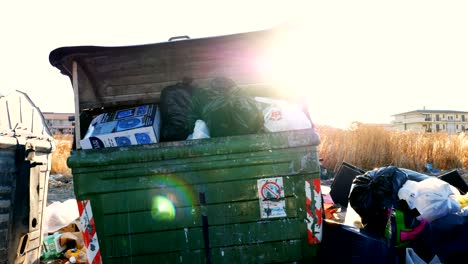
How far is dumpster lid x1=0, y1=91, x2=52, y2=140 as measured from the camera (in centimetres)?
317

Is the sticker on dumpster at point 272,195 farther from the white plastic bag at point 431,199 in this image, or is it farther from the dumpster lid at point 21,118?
the dumpster lid at point 21,118

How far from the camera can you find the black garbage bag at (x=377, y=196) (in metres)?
3.01

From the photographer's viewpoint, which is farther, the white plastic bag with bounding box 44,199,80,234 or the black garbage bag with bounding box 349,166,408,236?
the white plastic bag with bounding box 44,199,80,234

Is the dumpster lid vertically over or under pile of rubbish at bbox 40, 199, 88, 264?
over

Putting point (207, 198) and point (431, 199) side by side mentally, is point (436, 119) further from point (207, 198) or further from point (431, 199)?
point (207, 198)

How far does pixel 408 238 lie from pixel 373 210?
377mm

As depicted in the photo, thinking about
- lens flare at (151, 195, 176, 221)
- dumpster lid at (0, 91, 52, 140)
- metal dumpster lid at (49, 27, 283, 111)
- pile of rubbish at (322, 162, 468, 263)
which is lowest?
pile of rubbish at (322, 162, 468, 263)

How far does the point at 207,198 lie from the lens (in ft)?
8.34

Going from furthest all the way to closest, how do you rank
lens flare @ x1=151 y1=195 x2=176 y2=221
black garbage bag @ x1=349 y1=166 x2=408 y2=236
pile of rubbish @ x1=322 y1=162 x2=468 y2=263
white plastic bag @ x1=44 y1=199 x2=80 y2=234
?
white plastic bag @ x1=44 y1=199 x2=80 y2=234 < black garbage bag @ x1=349 y1=166 x2=408 y2=236 < pile of rubbish @ x1=322 y1=162 x2=468 y2=263 < lens flare @ x1=151 y1=195 x2=176 y2=221

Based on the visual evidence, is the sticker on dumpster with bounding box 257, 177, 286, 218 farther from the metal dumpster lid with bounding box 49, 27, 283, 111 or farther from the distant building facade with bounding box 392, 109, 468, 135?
the distant building facade with bounding box 392, 109, 468, 135

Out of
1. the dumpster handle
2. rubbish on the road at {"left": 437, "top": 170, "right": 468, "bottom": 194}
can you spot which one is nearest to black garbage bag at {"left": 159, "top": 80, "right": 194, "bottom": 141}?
the dumpster handle

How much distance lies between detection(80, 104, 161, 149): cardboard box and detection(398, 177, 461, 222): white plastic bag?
2.02 m

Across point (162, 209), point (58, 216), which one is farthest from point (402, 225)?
point (58, 216)

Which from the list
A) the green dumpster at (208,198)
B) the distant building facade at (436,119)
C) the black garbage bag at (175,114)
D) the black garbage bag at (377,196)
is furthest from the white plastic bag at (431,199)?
the distant building facade at (436,119)
